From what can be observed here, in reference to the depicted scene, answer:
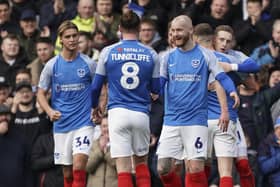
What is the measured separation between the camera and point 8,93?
19.9 m

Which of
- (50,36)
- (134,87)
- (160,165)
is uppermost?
(50,36)

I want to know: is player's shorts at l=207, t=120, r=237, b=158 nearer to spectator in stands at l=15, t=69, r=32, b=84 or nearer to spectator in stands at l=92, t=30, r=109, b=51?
spectator in stands at l=15, t=69, r=32, b=84

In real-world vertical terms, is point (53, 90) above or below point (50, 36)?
below

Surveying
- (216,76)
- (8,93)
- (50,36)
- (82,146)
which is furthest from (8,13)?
(216,76)

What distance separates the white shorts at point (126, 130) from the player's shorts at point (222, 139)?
1098 millimetres

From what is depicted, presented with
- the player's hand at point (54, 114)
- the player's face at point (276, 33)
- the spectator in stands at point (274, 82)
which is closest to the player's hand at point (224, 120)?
the player's hand at point (54, 114)

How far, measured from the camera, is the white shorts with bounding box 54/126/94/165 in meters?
16.3

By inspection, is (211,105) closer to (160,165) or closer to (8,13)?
(160,165)

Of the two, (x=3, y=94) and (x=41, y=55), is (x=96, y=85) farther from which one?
(x=41, y=55)

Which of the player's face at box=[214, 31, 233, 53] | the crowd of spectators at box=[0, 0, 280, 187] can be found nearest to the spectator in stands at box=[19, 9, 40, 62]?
the crowd of spectators at box=[0, 0, 280, 187]

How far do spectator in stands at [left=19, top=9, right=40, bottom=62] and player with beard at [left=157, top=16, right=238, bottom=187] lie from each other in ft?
22.9

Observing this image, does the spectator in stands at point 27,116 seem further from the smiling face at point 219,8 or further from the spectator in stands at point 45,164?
the smiling face at point 219,8

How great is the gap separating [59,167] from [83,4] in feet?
14.1

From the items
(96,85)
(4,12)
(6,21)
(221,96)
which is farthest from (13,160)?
(6,21)
